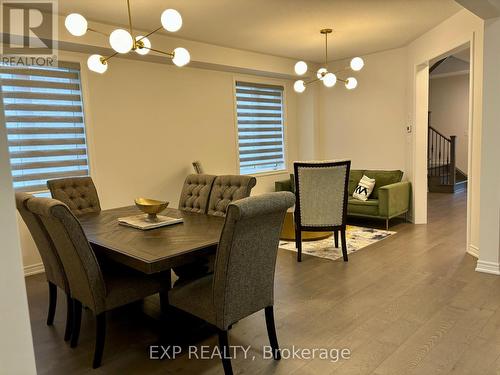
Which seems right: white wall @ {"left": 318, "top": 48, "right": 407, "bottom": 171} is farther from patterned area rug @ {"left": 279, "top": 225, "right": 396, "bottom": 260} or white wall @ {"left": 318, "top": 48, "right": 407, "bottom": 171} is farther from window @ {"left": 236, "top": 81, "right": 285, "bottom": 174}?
patterned area rug @ {"left": 279, "top": 225, "right": 396, "bottom": 260}

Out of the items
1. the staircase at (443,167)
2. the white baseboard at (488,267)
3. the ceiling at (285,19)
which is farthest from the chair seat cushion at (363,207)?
the staircase at (443,167)

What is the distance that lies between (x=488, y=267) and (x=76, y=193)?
386 cm

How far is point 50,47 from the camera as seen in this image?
12.7 ft

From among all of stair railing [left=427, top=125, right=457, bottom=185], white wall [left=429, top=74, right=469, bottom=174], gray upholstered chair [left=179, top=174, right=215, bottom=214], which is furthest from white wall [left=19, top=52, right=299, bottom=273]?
white wall [left=429, top=74, right=469, bottom=174]

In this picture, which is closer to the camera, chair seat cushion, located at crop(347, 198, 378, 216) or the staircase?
chair seat cushion, located at crop(347, 198, 378, 216)

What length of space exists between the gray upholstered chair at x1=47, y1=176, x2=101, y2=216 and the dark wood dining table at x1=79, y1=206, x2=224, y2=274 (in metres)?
0.47

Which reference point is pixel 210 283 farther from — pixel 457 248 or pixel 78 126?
pixel 457 248

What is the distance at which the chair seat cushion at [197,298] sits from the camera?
2043mm

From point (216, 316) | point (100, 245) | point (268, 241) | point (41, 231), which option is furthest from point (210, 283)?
point (41, 231)

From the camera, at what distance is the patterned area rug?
4.29 metres

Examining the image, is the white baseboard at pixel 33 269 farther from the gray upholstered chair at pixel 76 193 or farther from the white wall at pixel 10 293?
the white wall at pixel 10 293

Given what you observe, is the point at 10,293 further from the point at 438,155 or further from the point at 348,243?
the point at 438,155

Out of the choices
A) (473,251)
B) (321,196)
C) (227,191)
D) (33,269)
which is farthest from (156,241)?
(473,251)

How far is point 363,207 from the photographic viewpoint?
5.40m
